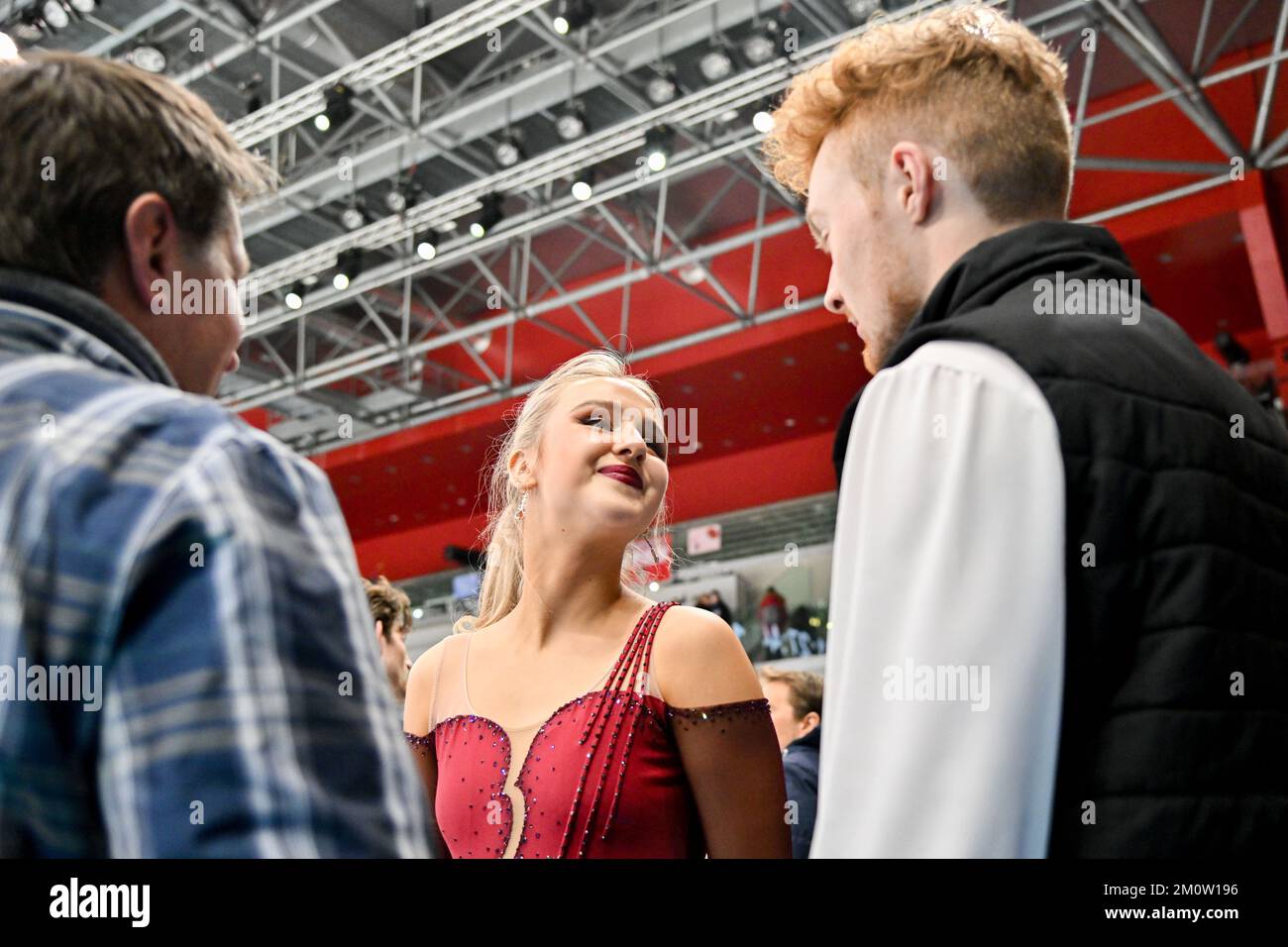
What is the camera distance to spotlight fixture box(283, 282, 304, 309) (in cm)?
980

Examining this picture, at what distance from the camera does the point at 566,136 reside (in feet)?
27.3

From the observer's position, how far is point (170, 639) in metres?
0.70

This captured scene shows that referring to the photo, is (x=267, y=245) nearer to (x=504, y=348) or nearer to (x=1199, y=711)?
(x=504, y=348)

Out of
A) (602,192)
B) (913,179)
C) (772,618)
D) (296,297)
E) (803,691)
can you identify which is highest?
(602,192)

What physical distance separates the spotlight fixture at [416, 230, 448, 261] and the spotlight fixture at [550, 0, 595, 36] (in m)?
2.39

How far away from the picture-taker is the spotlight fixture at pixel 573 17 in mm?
7234

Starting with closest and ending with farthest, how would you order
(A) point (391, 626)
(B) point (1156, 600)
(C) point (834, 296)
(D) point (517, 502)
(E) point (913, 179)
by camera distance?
1. (B) point (1156, 600)
2. (E) point (913, 179)
3. (C) point (834, 296)
4. (D) point (517, 502)
5. (A) point (391, 626)

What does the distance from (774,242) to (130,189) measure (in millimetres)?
9372

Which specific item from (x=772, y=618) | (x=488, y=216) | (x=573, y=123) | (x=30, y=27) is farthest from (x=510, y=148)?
(x=772, y=618)

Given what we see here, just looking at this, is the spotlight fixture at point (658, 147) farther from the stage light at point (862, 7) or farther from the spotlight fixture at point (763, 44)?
the stage light at point (862, 7)

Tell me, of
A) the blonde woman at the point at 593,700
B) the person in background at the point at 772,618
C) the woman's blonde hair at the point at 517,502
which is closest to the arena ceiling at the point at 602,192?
the person in background at the point at 772,618

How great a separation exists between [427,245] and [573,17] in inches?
98.8

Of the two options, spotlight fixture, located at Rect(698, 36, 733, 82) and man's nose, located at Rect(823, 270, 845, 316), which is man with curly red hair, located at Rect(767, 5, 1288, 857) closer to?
man's nose, located at Rect(823, 270, 845, 316)

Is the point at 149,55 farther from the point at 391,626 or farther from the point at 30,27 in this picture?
the point at 391,626
